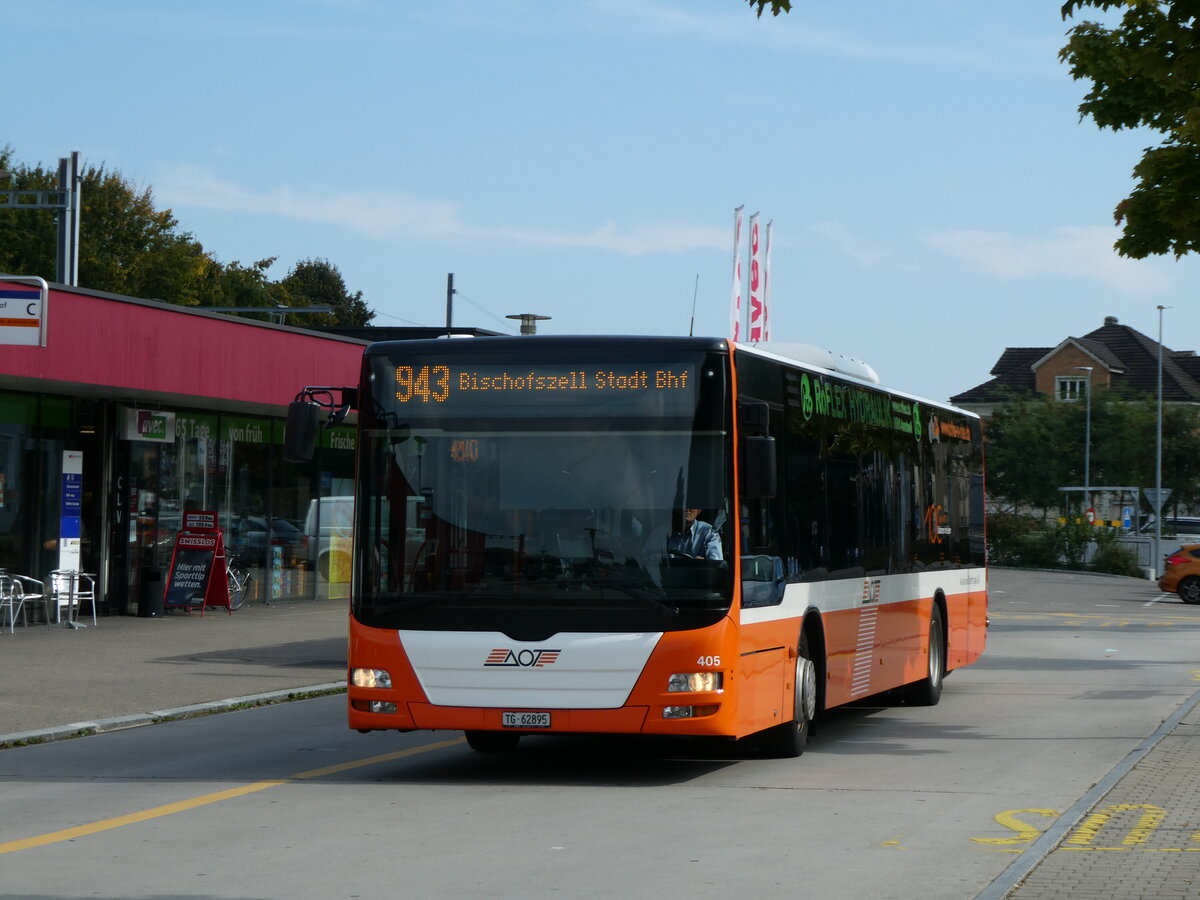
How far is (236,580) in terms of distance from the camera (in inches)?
1116

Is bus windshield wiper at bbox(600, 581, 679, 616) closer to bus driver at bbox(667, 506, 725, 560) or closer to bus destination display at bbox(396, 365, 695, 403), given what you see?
bus driver at bbox(667, 506, 725, 560)

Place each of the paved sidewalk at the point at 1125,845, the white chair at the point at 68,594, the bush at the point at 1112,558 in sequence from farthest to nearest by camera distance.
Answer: the bush at the point at 1112,558
the white chair at the point at 68,594
the paved sidewalk at the point at 1125,845

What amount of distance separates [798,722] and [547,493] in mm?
2716

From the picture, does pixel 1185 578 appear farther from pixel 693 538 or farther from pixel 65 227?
pixel 693 538

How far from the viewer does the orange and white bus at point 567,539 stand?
1079 centimetres

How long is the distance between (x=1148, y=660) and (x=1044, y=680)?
4.38 meters

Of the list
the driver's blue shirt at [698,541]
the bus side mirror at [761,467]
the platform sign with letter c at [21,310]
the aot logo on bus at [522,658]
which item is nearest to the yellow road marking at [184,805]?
the aot logo on bus at [522,658]

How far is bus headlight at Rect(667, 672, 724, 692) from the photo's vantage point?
1073cm

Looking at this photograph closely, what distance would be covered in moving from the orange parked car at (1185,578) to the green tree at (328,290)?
51.3m

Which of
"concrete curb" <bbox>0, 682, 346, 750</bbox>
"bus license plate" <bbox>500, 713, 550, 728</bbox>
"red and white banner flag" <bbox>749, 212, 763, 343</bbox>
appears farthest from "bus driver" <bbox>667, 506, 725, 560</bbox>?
"red and white banner flag" <bbox>749, 212, 763, 343</bbox>

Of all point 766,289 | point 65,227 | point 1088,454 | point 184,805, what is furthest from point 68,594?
point 1088,454

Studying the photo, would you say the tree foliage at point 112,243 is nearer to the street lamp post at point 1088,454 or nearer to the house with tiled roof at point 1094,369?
the street lamp post at point 1088,454

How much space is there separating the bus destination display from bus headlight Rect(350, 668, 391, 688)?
66.3 inches

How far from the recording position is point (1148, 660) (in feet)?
78.1
